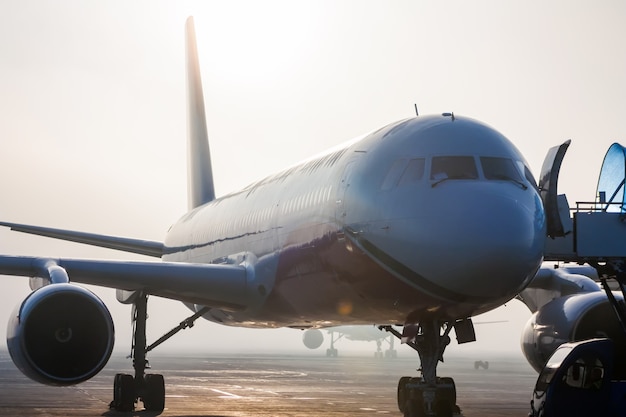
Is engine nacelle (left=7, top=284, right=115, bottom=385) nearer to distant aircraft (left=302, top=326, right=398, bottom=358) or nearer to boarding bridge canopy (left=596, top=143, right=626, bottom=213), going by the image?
boarding bridge canopy (left=596, top=143, right=626, bottom=213)

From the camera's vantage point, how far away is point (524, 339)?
18.1m

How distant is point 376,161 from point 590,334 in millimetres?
5161

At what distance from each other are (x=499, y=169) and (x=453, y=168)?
0.61 metres

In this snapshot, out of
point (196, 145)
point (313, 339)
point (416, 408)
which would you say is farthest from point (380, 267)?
point (313, 339)

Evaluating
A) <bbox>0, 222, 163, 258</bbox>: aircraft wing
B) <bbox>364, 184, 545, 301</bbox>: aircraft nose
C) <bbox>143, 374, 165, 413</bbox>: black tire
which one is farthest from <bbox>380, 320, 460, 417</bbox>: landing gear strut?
<bbox>0, 222, 163, 258</bbox>: aircraft wing

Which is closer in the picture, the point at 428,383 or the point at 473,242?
the point at 473,242

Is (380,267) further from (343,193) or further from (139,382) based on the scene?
(139,382)

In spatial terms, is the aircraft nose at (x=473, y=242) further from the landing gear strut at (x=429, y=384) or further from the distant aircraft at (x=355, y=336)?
the distant aircraft at (x=355, y=336)

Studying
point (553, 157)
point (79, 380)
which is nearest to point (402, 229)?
point (553, 157)

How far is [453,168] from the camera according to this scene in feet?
45.6

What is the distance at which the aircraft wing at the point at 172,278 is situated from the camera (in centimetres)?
1834

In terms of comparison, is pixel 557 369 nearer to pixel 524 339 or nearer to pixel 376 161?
pixel 376 161

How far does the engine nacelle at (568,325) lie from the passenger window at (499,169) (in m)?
4.09

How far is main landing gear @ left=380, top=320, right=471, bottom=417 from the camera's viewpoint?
551 inches
